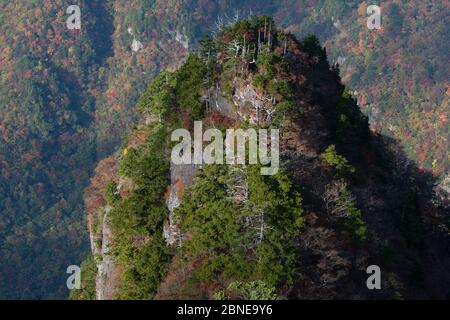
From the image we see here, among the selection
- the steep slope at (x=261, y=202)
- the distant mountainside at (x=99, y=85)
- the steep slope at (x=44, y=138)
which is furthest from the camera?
the distant mountainside at (x=99, y=85)

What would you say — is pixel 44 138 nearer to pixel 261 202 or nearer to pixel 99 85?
pixel 99 85

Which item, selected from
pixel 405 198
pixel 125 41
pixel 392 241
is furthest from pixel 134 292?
pixel 125 41

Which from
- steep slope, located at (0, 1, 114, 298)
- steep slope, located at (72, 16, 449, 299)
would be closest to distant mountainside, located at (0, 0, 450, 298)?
steep slope, located at (0, 1, 114, 298)

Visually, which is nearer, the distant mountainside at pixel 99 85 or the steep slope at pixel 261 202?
the steep slope at pixel 261 202

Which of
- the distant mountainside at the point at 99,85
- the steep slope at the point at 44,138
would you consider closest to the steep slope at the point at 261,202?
the steep slope at the point at 44,138

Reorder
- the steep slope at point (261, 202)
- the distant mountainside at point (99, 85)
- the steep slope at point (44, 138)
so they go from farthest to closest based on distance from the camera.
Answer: the distant mountainside at point (99, 85), the steep slope at point (44, 138), the steep slope at point (261, 202)

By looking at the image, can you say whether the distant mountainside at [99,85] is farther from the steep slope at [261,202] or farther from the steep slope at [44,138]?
the steep slope at [261,202]
